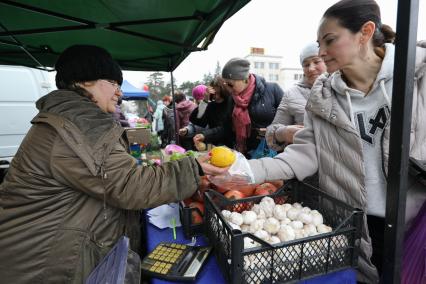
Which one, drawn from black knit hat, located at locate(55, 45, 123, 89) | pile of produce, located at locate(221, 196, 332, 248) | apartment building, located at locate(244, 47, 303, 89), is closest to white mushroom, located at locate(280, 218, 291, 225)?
pile of produce, located at locate(221, 196, 332, 248)

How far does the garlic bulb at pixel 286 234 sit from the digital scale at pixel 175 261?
33 cm

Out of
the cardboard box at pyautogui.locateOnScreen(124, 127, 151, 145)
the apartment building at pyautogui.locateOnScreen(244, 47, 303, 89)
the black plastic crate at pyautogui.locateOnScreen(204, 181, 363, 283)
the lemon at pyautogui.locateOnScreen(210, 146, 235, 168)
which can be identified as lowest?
the cardboard box at pyautogui.locateOnScreen(124, 127, 151, 145)

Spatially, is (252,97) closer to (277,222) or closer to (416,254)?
(277,222)

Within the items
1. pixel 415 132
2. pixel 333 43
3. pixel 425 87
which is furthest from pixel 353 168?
pixel 333 43

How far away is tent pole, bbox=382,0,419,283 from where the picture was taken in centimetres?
72

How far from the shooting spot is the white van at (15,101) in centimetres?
580

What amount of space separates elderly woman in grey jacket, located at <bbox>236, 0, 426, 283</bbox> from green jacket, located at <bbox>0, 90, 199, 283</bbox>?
2.33 ft

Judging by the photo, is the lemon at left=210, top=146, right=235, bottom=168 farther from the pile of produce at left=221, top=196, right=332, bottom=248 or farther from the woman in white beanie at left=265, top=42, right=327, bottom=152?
the woman in white beanie at left=265, top=42, right=327, bottom=152

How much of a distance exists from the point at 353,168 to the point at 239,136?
204 cm

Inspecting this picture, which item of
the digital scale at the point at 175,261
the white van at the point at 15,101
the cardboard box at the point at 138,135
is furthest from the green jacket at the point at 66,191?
the white van at the point at 15,101

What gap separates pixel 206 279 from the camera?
3.54ft

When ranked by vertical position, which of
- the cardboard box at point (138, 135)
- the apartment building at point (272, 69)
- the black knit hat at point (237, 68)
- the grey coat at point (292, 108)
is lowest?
the cardboard box at point (138, 135)

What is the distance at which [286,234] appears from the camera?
1047 mm

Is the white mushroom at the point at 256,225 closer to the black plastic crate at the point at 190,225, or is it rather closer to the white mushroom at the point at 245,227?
the white mushroom at the point at 245,227
